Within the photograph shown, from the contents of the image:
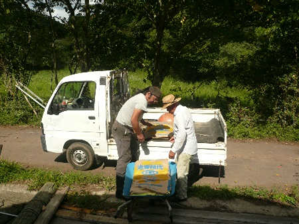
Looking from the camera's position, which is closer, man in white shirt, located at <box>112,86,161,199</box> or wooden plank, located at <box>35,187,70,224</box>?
wooden plank, located at <box>35,187,70,224</box>

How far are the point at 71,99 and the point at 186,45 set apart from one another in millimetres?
5073

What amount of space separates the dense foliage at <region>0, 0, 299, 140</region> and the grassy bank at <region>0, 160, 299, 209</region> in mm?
3734

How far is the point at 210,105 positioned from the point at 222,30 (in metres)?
2.49

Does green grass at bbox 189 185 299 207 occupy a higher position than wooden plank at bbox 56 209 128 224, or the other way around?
green grass at bbox 189 185 299 207

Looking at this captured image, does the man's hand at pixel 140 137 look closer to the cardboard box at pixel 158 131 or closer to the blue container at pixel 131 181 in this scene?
the cardboard box at pixel 158 131

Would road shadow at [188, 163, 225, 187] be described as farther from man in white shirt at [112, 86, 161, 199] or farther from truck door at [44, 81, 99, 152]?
truck door at [44, 81, 99, 152]

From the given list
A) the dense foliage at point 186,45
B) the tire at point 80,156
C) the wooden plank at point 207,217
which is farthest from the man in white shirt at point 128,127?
the dense foliage at point 186,45

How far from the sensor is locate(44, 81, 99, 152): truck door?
6.19 m

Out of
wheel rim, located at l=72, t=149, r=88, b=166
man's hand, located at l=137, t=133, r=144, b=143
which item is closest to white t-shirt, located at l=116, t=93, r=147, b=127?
man's hand, located at l=137, t=133, r=144, b=143

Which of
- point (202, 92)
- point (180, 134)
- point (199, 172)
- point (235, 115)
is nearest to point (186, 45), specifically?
point (235, 115)

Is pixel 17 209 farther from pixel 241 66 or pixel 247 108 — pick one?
pixel 241 66

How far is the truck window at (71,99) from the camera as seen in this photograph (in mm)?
6406

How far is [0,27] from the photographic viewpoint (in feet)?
36.1

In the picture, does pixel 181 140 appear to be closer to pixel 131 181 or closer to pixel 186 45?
pixel 131 181
